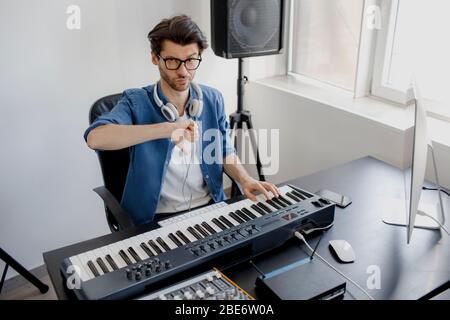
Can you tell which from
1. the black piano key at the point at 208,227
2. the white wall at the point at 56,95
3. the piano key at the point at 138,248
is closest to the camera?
the piano key at the point at 138,248

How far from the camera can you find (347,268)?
1.35m

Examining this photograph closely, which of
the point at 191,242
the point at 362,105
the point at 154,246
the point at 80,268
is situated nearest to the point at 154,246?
the point at 154,246

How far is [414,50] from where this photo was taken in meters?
2.22

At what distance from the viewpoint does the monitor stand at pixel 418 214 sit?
1594 mm

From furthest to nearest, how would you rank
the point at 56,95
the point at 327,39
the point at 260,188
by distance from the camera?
the point at 327,39
the point at 56,95
the point at 260,188

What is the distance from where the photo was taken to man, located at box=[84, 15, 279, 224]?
1.58 metres

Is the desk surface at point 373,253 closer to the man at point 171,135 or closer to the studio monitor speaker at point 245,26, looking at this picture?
the man at point 171,135

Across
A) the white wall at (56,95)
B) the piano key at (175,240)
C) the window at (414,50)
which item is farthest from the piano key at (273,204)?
the white wall at (56,95)

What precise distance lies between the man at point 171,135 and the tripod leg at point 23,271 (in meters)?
0.71

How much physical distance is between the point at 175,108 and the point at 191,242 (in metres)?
0.62

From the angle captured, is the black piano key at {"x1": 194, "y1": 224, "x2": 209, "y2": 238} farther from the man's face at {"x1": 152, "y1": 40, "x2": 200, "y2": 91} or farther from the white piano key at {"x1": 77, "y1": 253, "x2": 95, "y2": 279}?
the man's face at {"x1": 152, "y1": 40, "x2": 200, "y2": 91}

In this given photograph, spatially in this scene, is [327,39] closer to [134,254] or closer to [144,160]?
[144,160]

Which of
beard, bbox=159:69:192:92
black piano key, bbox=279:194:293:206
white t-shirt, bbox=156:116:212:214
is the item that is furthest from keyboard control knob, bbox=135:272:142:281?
beard, bbox=159:69:192:92

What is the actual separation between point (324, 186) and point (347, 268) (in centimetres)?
52
